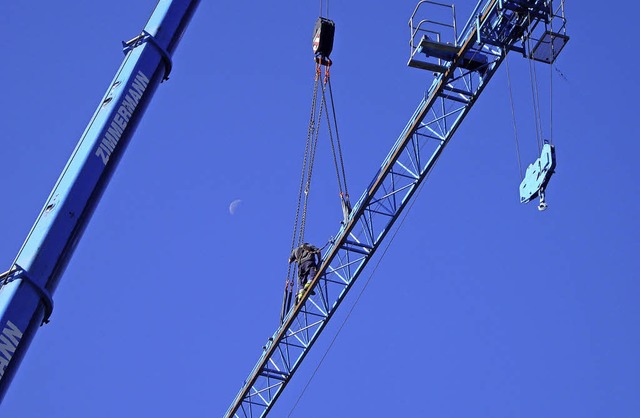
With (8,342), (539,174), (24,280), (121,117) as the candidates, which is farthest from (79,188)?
(539,174)

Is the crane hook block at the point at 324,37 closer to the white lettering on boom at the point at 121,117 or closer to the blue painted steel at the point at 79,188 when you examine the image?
the blue painted steel at the point at 79,188

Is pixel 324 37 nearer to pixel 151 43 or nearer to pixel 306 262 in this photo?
pixel 306 262

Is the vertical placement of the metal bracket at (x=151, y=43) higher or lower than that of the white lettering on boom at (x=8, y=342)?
higher

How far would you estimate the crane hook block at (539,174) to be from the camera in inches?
1023

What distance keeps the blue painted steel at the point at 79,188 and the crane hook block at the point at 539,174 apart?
29.6 ft

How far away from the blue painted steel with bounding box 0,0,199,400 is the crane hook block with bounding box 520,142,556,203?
903 cm

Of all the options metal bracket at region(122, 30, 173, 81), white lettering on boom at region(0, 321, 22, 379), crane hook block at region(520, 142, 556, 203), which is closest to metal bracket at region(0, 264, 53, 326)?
white lettering on boom at region(0, 321, 22, 379)

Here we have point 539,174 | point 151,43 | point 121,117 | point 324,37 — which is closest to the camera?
point 121,117

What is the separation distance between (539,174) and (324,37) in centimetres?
836

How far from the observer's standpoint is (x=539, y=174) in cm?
2634

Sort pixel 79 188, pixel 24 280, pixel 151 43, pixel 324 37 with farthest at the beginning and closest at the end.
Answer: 1. pixel 324 37
2. pixel 151 43
3. pixel 79 188
4. pixel 24 280

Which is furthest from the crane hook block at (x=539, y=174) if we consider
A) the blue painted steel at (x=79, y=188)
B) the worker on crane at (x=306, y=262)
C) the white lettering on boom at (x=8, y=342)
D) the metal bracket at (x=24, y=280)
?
the white lettering on boom at (x=8, y=342)

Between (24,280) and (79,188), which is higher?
(79,188)

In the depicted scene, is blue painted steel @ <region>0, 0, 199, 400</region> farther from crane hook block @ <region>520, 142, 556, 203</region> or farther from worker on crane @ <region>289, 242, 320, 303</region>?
worker on crane @ <region>289, 242, 320, 303</region>
